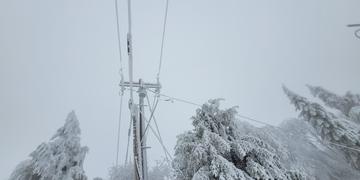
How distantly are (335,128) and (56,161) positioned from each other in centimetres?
1842

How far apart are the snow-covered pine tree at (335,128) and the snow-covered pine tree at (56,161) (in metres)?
17.0

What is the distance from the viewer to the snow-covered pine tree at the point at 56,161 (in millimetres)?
10250

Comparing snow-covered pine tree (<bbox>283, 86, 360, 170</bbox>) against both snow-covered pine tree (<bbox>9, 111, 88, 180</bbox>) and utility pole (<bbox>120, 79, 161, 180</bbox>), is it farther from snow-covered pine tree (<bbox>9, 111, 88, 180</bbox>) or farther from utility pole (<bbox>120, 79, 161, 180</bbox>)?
snow-covered pine tree (<bbox>9, 111, 88, 180</bbox>)

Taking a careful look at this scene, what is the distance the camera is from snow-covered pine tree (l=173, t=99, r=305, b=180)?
5.08 metres

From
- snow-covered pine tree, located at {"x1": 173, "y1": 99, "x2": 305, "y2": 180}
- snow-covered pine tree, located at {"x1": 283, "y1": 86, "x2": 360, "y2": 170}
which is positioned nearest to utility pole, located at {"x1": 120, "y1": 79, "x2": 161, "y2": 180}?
snow-covered pine tree, located at {"x1": 173, "y1": 99, "x2": 305, "y2": 180}

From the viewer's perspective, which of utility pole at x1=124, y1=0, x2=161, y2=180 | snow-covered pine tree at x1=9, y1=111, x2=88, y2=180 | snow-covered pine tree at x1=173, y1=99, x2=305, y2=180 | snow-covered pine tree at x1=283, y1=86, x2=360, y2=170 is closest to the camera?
snow-covered pine tree at x1=173, y1=99, x2=305, y2=180

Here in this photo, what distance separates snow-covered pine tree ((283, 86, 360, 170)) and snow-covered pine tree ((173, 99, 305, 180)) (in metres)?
12.5

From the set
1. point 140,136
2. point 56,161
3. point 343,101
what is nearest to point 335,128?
point 343,101

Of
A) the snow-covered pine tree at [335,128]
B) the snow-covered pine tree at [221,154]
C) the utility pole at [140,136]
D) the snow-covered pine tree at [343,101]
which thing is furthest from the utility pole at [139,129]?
the snow-covered pine tree at [343,101]

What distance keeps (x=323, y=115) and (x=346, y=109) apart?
27.6ft

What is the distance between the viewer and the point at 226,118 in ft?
21.3

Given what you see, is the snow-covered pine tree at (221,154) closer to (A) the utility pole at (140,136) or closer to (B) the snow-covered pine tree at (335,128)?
(A) the utility pole at (140,136)

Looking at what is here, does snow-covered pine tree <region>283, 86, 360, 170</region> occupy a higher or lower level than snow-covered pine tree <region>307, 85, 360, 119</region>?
lower

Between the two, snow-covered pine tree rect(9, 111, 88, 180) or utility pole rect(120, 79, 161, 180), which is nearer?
utility pole rect(120, 79, 161, 180)
